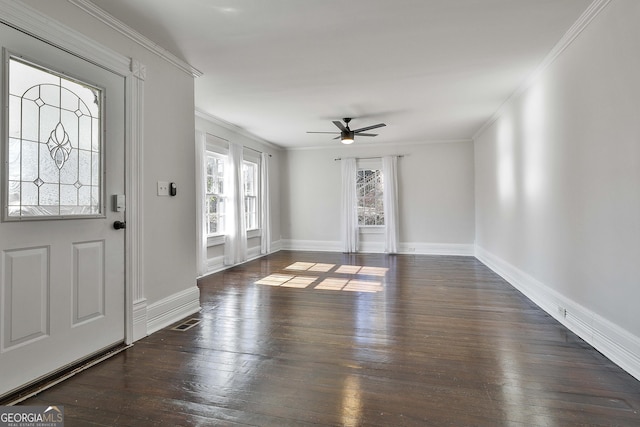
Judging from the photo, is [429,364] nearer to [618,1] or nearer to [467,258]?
[618,1]

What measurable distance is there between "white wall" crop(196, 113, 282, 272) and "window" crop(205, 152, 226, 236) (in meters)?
0.36

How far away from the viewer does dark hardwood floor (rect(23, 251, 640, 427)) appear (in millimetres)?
1795

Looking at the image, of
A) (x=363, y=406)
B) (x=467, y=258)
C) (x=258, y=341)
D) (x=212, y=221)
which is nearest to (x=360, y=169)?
(x=467, y=258)

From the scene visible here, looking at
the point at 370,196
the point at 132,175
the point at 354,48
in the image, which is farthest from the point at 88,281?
the point at 370,196

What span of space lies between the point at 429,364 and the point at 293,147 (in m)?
6.72

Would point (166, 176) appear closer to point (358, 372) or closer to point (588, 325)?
point (358, 372)

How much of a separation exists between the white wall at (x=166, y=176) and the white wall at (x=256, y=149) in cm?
190

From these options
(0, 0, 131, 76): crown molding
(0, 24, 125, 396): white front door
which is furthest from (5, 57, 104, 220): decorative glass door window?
(0, 0, 131, 76): crown molding

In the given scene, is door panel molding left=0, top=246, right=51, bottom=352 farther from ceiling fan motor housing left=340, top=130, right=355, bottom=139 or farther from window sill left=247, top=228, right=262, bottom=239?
window sill left=247, top=228, right=262, bottom=239

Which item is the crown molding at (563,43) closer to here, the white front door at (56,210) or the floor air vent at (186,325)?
the white front door at (56,210)

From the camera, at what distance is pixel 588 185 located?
2707 mm

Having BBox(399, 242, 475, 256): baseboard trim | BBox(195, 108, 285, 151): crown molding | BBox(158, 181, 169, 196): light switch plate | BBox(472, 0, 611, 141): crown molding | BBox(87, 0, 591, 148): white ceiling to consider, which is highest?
BBox(195, 108, 285, 151): crown molding

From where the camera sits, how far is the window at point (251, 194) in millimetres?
7129

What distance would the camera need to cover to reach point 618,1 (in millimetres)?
2268
